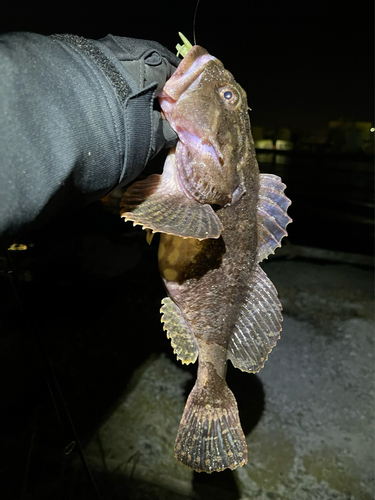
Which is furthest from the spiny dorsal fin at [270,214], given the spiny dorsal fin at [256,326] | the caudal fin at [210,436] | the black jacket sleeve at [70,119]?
the caudal fin at [210,436]

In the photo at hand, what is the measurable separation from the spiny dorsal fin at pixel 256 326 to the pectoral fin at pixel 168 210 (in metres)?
0.54

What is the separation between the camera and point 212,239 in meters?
1.53

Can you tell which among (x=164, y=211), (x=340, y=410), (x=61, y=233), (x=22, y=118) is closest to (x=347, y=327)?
(x=340, y=410)

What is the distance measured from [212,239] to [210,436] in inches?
41.2

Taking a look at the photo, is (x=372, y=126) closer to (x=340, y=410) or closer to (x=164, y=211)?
(x=340, y=410)

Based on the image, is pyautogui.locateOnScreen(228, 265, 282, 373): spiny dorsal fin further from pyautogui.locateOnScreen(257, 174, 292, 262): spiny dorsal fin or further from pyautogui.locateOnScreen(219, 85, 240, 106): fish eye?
pyautogui.locateOnScreen(219, 85, 240, 106): fish eye

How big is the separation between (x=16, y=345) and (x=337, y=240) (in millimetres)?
6355

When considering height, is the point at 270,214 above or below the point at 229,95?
below

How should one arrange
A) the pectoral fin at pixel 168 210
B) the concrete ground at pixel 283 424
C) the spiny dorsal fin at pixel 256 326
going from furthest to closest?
1. the concrete ground at pixel 283 424
2. the spiny dorsal fin at pixel 256 326
3. the pectoral fin at pixel 168 210

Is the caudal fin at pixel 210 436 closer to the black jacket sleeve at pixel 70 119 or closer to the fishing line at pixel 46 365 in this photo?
the fishing line at pixel 46 365

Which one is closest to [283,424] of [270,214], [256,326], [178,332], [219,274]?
[256,326]

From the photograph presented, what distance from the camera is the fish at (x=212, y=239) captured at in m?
1.31

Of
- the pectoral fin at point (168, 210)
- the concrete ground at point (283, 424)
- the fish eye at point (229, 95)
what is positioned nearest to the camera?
the pectoral fin at point (168, 210)

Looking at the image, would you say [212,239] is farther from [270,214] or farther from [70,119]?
[70,119]
